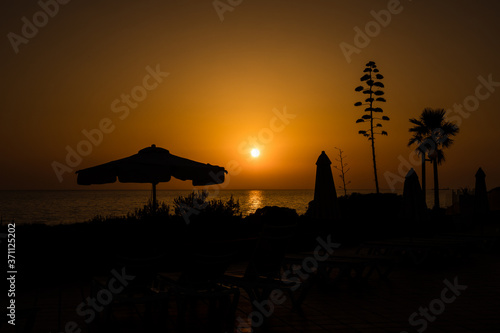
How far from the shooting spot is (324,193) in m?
11.2

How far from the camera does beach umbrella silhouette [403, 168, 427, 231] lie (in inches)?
416

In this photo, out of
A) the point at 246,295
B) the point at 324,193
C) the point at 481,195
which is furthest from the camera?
the point at 481,195

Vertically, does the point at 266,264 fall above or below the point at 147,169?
below

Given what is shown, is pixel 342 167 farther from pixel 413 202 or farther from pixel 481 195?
pixel 413 202

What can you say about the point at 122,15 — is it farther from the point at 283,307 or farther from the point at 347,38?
the point at 283,307

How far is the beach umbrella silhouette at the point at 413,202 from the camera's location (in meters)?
10.6

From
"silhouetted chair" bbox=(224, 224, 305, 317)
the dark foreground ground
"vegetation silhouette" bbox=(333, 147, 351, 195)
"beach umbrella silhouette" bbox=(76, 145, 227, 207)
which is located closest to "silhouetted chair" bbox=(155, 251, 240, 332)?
the dark foreground ground

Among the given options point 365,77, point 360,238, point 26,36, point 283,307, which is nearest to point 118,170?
point 26,36

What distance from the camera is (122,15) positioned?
12328 mm

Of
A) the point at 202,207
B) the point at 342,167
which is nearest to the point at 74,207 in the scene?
the point at 342,167

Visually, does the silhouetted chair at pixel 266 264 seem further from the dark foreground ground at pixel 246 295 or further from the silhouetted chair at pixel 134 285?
the silhouetted chair at pixel 134 285

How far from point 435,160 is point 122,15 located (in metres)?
31.0

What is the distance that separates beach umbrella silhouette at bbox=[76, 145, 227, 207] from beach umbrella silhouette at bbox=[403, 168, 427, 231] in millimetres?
4267

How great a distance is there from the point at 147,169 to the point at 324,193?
4215 millimetres
